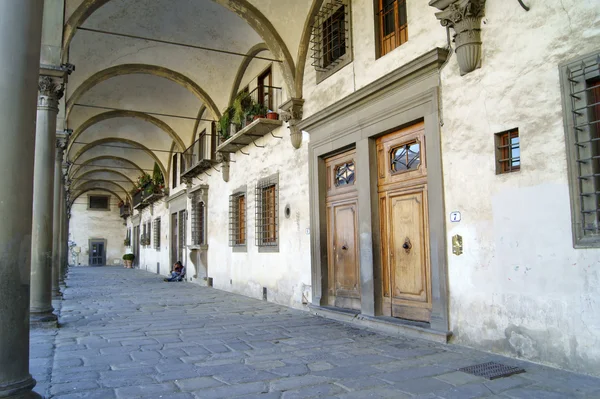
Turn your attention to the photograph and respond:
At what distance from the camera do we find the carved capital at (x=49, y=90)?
7891 mm

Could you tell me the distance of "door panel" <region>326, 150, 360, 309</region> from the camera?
8.17 meters

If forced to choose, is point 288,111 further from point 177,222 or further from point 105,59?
point 177,222

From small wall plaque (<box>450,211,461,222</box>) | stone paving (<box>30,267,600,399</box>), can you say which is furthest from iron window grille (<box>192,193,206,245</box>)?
small wall plaque (<box>450,211,461,222</box>)

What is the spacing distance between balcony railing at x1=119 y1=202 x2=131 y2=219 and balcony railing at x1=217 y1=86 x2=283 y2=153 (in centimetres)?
2619

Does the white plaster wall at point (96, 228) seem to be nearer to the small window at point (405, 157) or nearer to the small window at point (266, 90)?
the small window at point (266, 90)

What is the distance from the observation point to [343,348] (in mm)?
5797

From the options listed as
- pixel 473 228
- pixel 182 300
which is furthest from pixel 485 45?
pixel 182 300

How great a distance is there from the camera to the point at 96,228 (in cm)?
3947

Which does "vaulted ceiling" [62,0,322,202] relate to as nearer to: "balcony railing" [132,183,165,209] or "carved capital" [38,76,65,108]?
"carved capital" [38,76,65,108]

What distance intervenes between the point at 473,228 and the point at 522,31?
7.19 ft

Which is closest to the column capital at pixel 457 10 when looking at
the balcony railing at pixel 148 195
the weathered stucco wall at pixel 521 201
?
the weathered stucco wall at pixel 521 201

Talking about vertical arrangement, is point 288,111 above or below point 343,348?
above

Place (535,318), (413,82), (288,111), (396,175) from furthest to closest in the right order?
(288,111) < (396,175) < (413,82) < (535,318)

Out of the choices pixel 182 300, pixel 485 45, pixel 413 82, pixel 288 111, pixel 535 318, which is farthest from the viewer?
pixel 182 300
